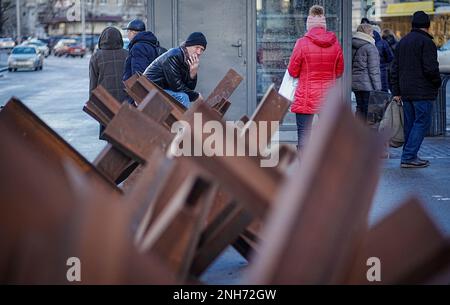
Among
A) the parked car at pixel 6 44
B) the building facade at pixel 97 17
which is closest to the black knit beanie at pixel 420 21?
the parked car at pixel 6 44

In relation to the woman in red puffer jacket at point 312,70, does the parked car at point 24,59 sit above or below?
below

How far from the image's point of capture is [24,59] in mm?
50281

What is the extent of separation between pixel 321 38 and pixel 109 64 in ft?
8.49

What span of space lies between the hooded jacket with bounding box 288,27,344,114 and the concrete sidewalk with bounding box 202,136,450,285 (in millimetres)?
1136

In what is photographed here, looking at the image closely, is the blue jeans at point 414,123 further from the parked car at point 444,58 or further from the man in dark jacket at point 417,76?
the parked car at point 444,58

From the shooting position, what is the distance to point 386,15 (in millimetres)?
30031

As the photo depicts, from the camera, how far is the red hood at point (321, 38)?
10.1m

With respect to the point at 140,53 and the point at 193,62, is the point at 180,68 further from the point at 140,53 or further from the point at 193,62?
the point at 140,53

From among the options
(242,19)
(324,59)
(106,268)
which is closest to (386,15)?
(242,19)

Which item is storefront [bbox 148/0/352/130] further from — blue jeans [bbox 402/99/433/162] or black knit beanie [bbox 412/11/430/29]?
blue jeans [bbox 402/99/433/162]

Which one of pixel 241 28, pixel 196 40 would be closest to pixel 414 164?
pixel 241 28

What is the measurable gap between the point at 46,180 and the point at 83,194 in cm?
20

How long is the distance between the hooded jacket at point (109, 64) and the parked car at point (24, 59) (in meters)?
39.7
